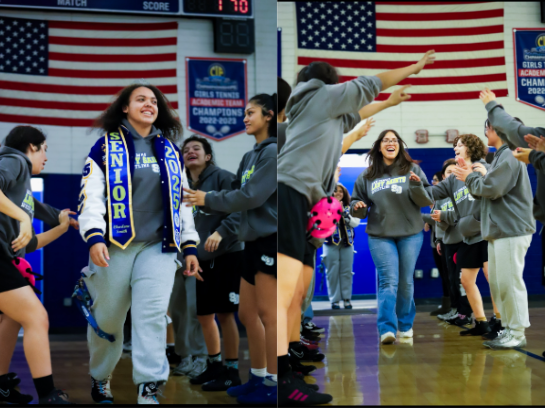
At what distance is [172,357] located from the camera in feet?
7.43

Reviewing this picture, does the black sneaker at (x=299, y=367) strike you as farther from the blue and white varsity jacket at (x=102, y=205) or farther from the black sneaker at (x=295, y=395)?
the blue and white varsity jacket at (x=102, y=205)

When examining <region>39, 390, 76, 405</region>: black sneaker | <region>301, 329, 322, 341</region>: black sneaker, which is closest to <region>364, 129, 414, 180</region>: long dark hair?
<region>301, 329, 322, 341</region>: black sneaker

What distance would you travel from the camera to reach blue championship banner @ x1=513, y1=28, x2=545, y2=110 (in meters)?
2.92

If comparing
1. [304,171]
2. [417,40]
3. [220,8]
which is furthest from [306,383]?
[417,40]

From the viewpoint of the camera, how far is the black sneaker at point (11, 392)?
217cm

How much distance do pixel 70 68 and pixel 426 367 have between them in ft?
7.31

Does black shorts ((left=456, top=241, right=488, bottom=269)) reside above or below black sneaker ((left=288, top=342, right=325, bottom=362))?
above

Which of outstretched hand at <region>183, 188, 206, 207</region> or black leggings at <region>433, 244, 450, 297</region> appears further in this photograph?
black leggings at <region>433, 244, 450, 297</region>

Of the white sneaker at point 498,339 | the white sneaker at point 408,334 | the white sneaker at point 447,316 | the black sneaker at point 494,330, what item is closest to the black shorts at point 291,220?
the white sneaker at point 408,334

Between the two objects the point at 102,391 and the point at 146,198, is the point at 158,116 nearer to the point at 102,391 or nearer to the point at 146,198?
the point at 146,198

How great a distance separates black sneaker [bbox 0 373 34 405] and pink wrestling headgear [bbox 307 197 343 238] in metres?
1.41

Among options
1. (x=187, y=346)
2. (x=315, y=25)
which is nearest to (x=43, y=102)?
(x=187, y=346)

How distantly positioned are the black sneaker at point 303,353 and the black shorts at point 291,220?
521 millimetres

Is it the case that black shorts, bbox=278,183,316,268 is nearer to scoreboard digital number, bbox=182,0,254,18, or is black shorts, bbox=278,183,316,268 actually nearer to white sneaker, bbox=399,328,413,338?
scoreboard digital number, bbox=182,0,254,18
